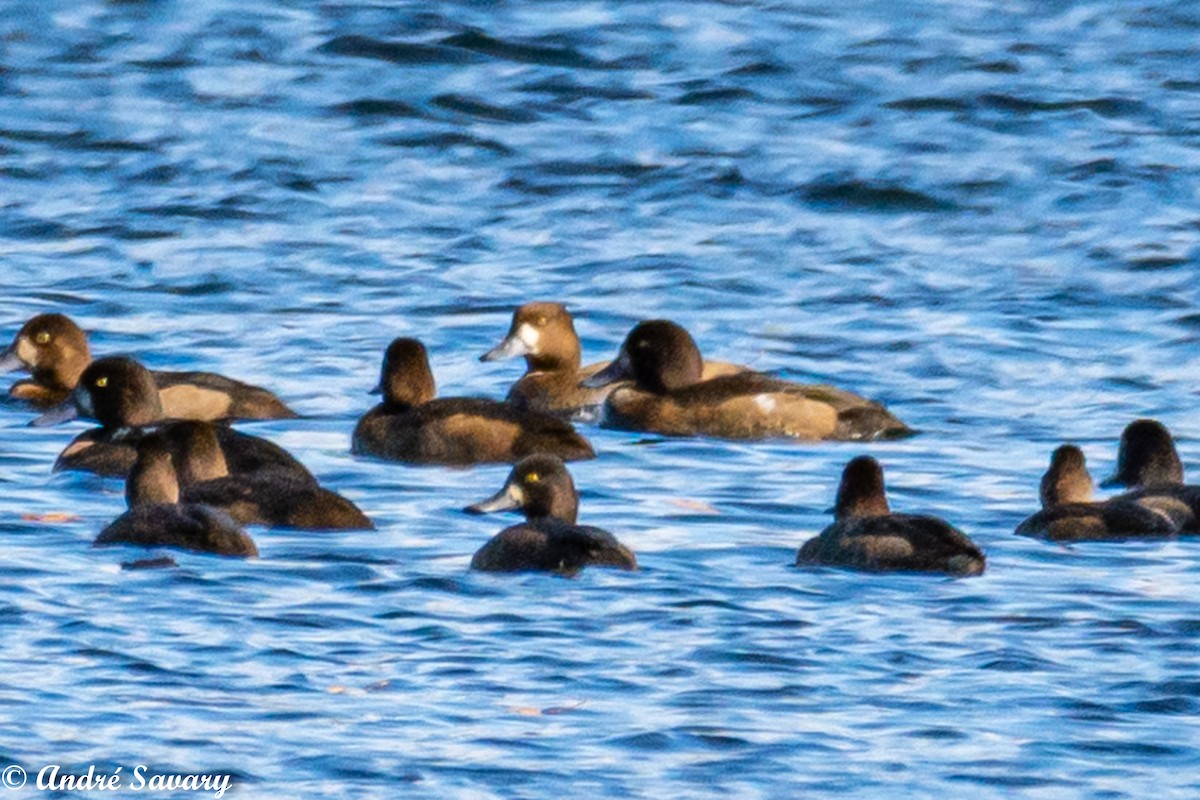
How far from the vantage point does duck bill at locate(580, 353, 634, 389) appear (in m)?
14.7

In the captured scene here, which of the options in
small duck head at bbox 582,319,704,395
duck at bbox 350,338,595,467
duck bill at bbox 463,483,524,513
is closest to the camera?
duck bill at bbox 463,483,524,513

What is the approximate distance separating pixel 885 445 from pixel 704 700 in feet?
16.8

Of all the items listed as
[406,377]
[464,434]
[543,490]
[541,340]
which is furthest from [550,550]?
[541,340]

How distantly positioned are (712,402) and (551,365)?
140 cm

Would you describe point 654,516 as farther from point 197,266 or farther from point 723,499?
point 197,266

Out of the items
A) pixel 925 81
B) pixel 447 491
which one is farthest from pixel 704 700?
pixel 925 81

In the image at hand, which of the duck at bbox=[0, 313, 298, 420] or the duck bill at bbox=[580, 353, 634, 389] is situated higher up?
the duck at bbox=[0, 313, 298, 420]

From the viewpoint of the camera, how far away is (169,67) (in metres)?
25.5

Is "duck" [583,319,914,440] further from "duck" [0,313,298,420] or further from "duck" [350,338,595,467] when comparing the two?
"duck" [0,313,298,420]

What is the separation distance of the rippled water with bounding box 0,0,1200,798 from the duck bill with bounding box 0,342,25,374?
1114mm

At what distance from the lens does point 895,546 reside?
1020 centimetres

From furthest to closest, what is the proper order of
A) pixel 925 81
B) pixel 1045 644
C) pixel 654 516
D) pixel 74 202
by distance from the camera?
1. pixel 925 81
2. pixel 74 202
3. pixel 654 516
4. pixel 1045 644

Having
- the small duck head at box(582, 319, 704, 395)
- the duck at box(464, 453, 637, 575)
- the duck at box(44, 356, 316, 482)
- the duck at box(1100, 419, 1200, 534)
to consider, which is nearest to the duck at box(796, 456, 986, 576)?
the duck at box(464, 453, 637, 575)

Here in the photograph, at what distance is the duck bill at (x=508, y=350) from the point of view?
1509 cm
